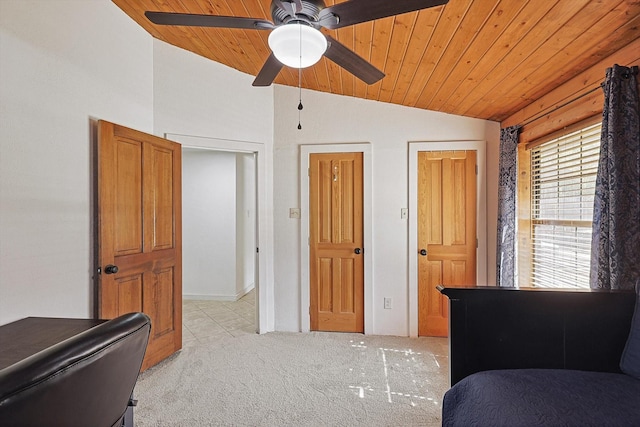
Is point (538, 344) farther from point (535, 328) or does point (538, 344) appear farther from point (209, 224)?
point (209, 224)

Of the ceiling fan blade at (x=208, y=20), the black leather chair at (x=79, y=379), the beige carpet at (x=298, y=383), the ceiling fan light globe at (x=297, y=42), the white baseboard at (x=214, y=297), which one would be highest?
A: the ceiling fan blade at (x=208, y=20)

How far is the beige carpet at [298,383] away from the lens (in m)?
2.14

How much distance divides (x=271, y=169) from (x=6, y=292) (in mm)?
2411

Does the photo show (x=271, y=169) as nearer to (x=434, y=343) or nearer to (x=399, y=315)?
(x=399, y=315)

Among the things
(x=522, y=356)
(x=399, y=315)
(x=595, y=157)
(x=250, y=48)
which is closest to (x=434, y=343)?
(x=399, y=315)

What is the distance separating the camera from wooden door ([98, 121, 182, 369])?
2420mm

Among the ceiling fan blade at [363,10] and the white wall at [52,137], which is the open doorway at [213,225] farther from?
the ceiling fan blade at [363,10]

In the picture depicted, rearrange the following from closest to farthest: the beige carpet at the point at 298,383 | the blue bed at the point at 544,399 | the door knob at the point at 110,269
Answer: the blue bed at the point at 544,399 < the beige carpet at the point at 298,383 < the door knob at the point at 110,269

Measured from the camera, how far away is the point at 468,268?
3549mm

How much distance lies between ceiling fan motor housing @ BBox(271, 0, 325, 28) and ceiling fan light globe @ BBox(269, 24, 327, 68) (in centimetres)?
5

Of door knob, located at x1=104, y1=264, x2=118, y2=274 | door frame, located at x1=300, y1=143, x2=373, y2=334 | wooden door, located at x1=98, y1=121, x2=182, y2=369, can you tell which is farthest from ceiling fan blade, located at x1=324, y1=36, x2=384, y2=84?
door knob, located at x1=104, y1=264, x2=118, y2=274

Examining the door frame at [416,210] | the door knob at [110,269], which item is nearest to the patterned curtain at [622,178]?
the door frame at [416,210]

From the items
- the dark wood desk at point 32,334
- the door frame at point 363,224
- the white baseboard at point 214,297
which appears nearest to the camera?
the dark wood desk at point 32,334

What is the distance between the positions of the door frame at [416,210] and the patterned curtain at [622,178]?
1.59 m
